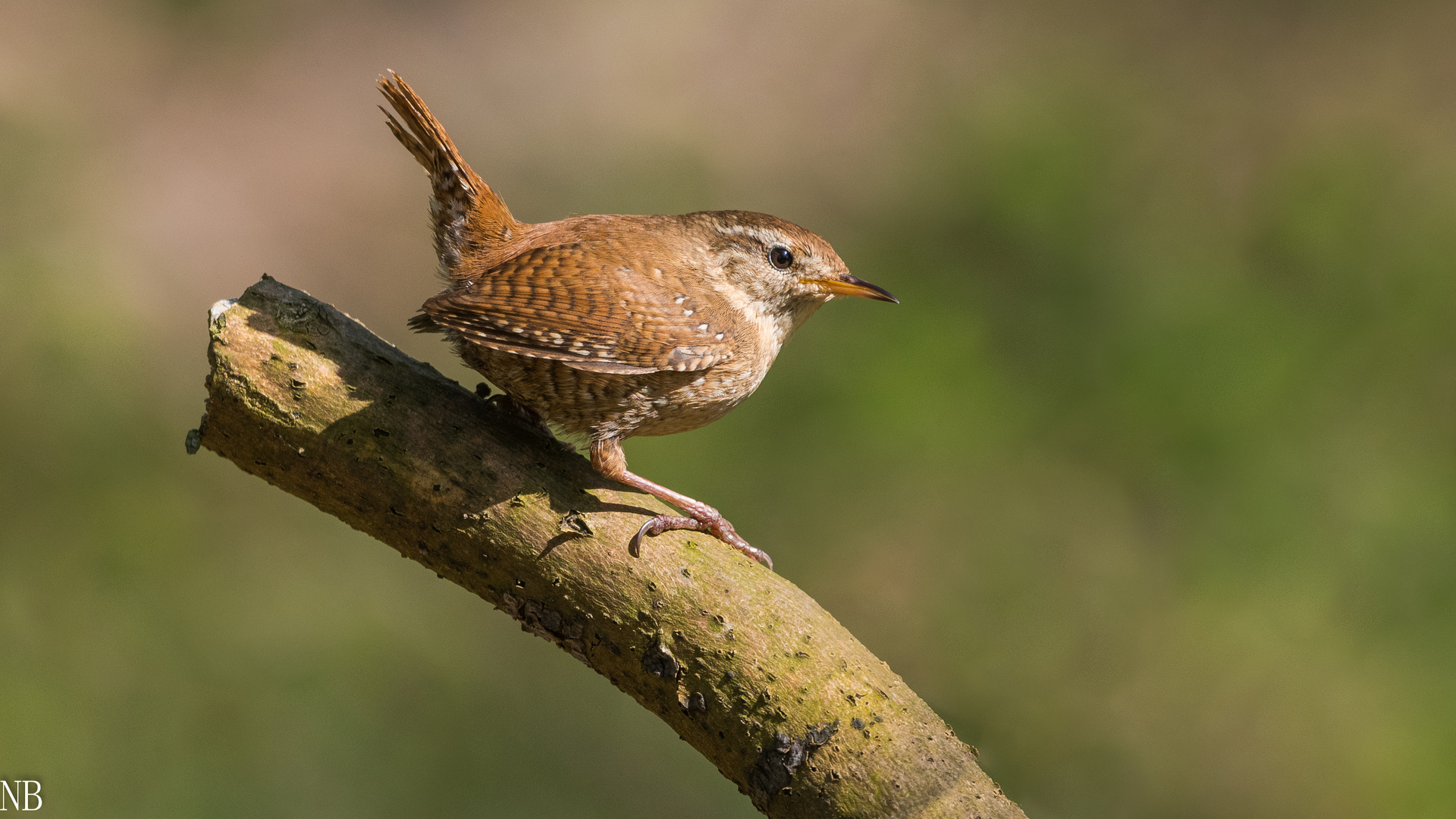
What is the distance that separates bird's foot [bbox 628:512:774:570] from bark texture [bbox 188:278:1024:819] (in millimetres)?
24

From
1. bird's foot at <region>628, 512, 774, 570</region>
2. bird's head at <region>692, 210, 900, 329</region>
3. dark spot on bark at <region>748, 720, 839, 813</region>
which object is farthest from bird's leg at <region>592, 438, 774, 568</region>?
bird's head at <region>692, 210, 900, 329</region>

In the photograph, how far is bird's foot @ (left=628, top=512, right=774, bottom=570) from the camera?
82.1 inches

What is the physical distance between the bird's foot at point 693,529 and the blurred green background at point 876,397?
1.67 meters

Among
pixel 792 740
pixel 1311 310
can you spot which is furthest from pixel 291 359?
pixel 1311 310

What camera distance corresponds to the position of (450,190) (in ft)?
8.61

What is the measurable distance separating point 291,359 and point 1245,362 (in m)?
4.06

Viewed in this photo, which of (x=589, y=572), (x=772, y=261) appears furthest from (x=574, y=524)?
(x=772, y=261)

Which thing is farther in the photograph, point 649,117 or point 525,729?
point 649,117

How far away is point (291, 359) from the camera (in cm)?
209

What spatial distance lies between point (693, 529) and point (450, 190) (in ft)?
3.58

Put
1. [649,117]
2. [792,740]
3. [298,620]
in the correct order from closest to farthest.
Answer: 1. [792,740]
2. [298,620]
3. [649,117]

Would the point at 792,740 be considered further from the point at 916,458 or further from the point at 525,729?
the point at 916,458

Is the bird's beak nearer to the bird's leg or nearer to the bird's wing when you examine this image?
the bird's wing

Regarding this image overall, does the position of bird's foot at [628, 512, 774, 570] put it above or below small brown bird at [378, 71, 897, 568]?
below
